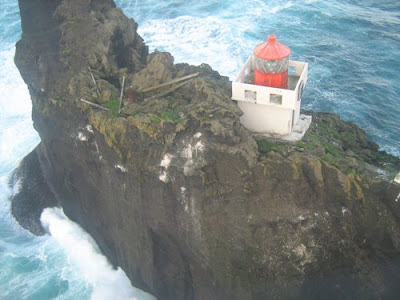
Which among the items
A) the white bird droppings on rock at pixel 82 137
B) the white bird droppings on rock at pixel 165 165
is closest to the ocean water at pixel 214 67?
the white bird droppings on rock at pixel 82 137

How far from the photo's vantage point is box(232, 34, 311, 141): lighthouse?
19528 mm

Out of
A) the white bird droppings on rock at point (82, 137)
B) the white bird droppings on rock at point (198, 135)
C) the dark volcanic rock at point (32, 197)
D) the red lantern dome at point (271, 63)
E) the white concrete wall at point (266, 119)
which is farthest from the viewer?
the dark volcanic rock at point (32, 197)

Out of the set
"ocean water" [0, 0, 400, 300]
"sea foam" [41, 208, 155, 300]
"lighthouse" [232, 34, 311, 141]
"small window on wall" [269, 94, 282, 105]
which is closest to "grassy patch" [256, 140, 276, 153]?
"lighthouse" [232, 34, 311, 141]

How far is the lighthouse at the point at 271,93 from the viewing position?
19528 millimetres

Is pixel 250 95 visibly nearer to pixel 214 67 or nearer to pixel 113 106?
pixel 113 106

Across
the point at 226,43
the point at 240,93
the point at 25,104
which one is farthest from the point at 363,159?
the point at 25,104

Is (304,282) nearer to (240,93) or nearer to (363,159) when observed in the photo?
(363,159)

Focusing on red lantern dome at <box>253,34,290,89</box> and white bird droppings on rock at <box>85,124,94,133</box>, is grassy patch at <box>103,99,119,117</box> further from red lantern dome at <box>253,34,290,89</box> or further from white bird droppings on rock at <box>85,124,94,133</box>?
red lantern dome at <box>253,34,290,89</box>

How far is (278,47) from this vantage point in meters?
19.3

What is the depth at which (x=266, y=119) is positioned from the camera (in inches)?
858

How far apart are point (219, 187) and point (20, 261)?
15.3 m

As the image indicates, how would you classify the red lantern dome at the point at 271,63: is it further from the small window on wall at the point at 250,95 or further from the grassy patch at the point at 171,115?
the grassy patch at the point at 171,115

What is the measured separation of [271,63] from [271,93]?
1.32 m

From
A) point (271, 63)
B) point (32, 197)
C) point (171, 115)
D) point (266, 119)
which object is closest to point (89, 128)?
point (171, 115)
